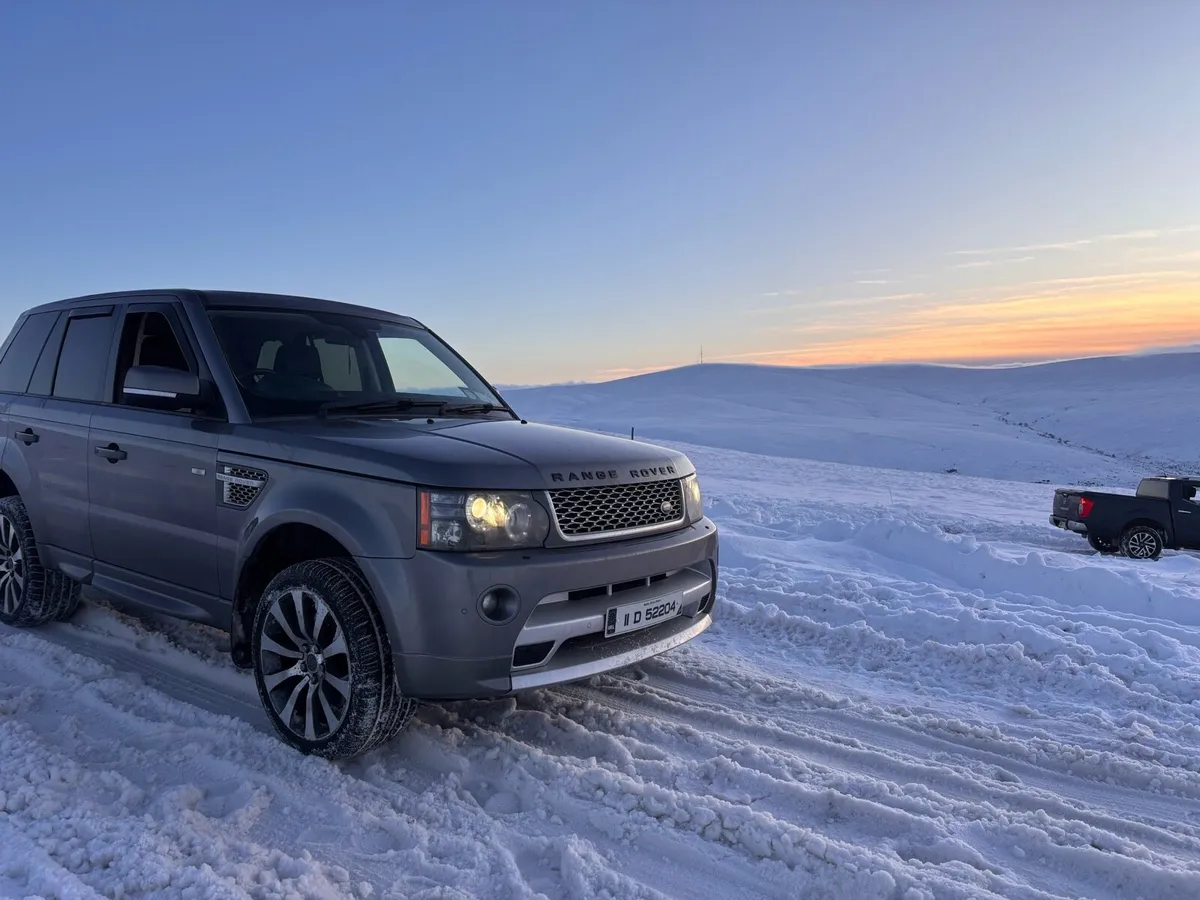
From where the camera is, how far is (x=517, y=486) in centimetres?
330

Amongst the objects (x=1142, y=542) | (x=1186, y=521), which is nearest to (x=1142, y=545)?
(x=1142, y=542)

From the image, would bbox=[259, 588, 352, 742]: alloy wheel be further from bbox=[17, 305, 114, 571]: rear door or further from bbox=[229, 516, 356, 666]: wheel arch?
bbox=[17, 305, 114, 571]: rear door

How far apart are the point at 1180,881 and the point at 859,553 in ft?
18.2

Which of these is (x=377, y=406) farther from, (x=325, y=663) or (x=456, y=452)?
(x=325, y=663)

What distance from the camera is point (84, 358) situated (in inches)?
195

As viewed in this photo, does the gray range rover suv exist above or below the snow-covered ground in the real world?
above

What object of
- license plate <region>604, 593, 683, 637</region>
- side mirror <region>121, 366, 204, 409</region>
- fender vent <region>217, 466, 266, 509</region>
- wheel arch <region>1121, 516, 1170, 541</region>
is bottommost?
wheel arch <region>1121, 516, 1170, 541</region>

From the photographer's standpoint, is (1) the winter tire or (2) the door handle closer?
(2) the door handle

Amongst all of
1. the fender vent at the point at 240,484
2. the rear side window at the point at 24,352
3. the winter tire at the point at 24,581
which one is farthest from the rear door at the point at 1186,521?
the rear side window at the point at 24,352

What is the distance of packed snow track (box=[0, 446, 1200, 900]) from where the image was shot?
2.74 meters

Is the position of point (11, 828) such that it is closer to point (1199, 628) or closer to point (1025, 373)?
point (1199, 628)

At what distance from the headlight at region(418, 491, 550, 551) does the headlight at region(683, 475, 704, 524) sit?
1.07 metres

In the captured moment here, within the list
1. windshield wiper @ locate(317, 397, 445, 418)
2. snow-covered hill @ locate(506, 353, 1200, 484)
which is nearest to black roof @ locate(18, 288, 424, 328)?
windshield wiper @ locate(317, 397, 445, 418)

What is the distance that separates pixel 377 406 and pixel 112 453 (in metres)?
1.54
